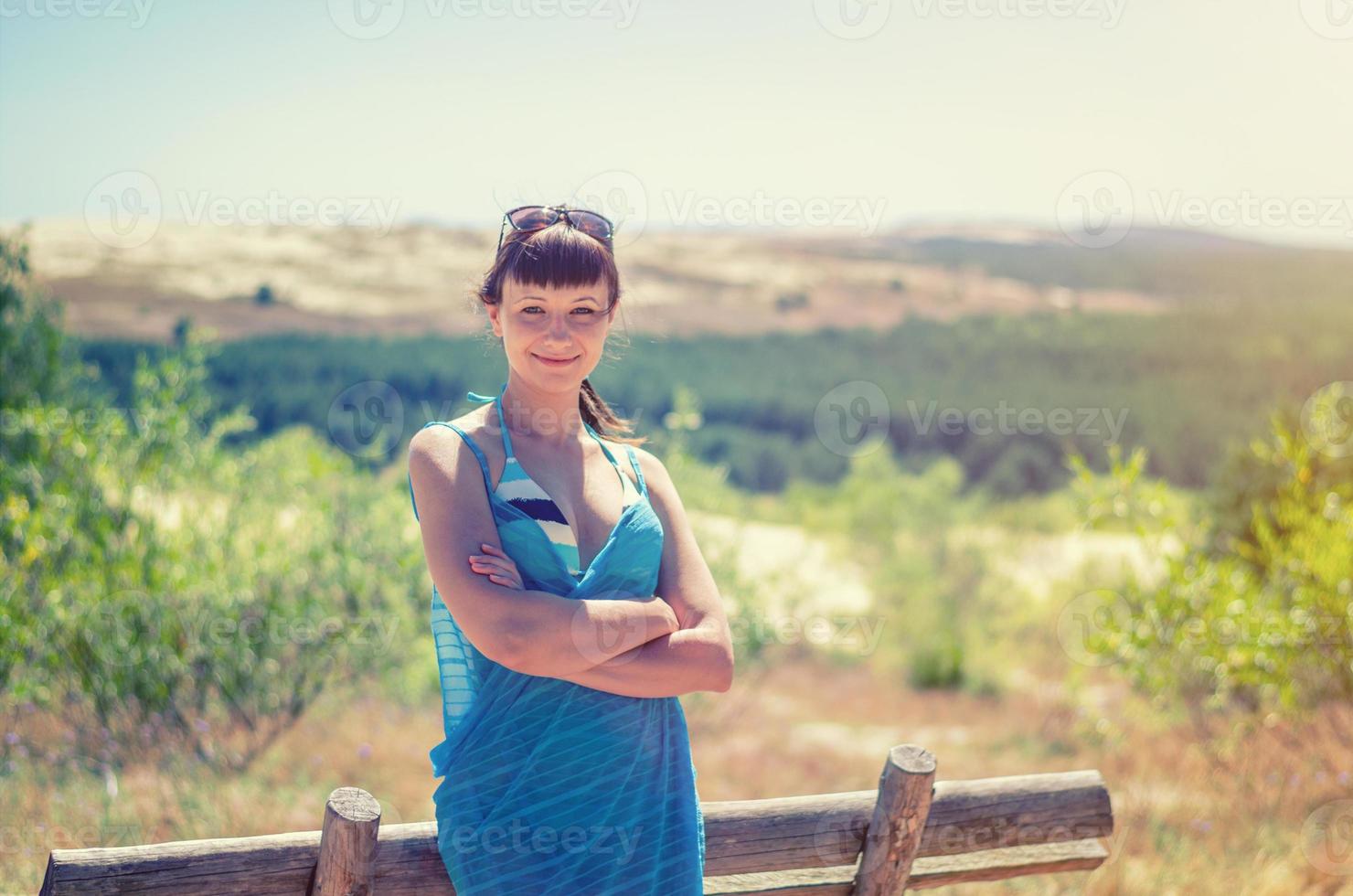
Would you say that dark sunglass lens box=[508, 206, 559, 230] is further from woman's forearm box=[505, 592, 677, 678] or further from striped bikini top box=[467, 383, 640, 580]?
woman's forearm box=[505, 592, 677, 678]

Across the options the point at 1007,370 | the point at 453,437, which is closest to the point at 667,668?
the point at 453,437

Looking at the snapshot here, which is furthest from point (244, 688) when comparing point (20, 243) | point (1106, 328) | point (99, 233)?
point (1106, 328)

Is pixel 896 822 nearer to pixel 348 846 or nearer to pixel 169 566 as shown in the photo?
pixel 348 846

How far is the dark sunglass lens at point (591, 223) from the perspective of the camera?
2.09 m

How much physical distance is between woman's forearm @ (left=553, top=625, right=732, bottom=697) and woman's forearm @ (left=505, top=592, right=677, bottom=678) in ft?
0.09

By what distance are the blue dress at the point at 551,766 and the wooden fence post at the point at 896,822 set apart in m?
0.72

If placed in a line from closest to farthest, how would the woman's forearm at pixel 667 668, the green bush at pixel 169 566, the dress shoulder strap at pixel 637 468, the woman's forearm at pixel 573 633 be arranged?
the woman's forearm at pixel 573 633
the woman's forearm at pixel 667 668
the dress shoulder strap at pixel 637 468
the green bush at pixel 169 566

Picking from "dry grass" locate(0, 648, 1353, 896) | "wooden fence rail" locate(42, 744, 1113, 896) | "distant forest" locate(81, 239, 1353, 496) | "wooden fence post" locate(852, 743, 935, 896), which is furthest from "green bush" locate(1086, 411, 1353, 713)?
"distant forest" locate(81, 239, 1353, 496)

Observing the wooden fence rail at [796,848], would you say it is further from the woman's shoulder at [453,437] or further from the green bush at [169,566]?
the green bush at [169,566]

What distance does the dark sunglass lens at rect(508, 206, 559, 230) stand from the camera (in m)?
2.08

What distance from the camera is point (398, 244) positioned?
18.6 meters

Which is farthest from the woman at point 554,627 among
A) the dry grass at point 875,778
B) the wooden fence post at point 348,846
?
the dry grass at point 875,778

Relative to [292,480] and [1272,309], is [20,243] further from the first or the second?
[1272,309]

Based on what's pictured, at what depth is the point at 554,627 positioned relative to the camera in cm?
183
